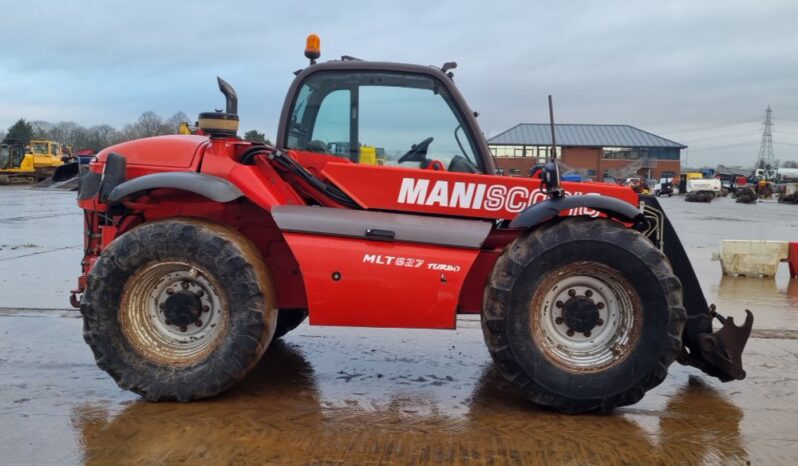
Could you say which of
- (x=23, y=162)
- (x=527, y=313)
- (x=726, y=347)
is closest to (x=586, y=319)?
(x=527, y=313)

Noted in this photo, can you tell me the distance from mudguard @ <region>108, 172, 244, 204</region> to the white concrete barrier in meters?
8.68

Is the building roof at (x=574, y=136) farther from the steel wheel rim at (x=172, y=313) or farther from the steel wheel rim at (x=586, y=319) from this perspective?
the steel wheel rim at (x=172, y=313)

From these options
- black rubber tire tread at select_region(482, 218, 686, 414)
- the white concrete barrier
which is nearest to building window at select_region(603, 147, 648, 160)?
the white concrete barrier

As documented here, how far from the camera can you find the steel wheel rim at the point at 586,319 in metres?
4.34

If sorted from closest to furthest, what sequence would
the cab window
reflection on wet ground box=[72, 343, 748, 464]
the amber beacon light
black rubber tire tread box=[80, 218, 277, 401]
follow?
reflection on wet ground box=[72, 343, 748, 464]
black rubber tire tread box=[80, 218, 277, 401]
the cab window
the amber beacon light

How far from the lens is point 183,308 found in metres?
4.57

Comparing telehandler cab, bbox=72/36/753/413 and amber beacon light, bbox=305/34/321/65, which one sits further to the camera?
amber beacon light, bbox=305/34/321/65

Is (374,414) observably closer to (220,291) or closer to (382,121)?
(220,291)

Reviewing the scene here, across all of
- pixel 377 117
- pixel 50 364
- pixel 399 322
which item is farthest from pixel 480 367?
pixel 50 364

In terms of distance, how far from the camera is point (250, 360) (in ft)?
14.5

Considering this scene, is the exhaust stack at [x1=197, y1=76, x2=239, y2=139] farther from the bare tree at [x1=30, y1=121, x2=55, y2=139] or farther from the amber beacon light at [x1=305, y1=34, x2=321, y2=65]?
the bare tree at [x1=30, y1=121, x2=55, y2=139]

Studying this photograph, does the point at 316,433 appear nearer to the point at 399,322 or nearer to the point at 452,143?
the point at 399,322

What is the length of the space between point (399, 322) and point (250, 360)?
982mm

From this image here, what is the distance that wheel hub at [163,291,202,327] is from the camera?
456 cm
